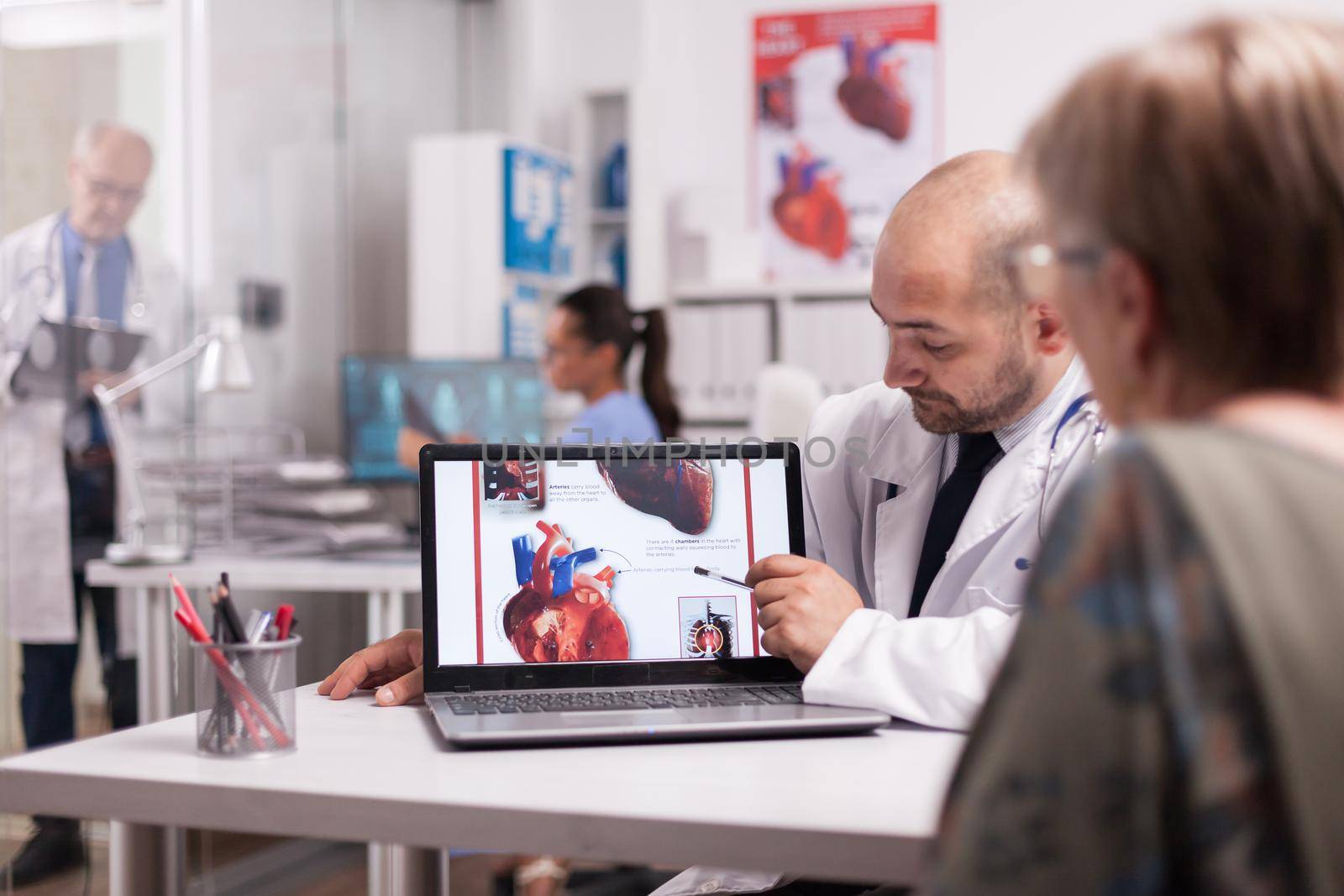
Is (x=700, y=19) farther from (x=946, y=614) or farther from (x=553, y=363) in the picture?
(x=946, y=614)

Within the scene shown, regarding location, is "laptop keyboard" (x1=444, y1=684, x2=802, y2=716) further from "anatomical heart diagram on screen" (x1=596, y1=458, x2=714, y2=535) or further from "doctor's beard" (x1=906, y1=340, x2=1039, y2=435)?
"doctor's beard" (x1=906, y1=340, x2=1039, y2=435)

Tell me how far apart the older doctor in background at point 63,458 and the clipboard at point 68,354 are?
2cm

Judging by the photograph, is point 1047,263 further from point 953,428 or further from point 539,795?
point 953,428

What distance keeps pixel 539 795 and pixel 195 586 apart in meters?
2.10

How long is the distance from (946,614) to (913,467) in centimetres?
18

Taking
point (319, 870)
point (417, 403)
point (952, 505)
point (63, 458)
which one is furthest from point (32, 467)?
point (952, 505)

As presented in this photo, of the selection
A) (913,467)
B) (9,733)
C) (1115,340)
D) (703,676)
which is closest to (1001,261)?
(913,467)

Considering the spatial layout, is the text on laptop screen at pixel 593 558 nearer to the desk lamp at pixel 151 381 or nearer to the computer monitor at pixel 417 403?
the desk lamp at pixel 151 381

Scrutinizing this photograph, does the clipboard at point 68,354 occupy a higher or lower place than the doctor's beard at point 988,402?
higher

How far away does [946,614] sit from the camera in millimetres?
1362

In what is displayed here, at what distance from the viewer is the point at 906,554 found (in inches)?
56.1

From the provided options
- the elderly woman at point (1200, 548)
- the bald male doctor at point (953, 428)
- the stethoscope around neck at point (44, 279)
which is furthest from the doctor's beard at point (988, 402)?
the stethoscope around neck at point (44, 279)

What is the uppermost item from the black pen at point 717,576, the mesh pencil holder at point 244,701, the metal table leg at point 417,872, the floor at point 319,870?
the black pen at point 717,576

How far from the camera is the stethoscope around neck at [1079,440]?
1.32 m
